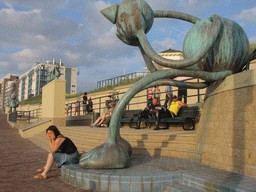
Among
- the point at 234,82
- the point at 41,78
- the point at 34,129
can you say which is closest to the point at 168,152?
the point at 234,82

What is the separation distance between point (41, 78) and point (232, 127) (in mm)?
100194

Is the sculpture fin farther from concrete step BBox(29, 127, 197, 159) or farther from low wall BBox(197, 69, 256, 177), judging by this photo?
concrete step BBox(29, 127, 197, 159)

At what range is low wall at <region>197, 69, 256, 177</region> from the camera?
3.57 m

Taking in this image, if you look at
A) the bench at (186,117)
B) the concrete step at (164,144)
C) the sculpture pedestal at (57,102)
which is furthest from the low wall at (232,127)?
the sculpture pedestal at (57,102)

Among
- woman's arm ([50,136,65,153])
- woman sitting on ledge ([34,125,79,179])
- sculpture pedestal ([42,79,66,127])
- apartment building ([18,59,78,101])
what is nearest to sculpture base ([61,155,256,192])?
woman sitting on ledge ([34,125,79,179])

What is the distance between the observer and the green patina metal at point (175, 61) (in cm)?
415

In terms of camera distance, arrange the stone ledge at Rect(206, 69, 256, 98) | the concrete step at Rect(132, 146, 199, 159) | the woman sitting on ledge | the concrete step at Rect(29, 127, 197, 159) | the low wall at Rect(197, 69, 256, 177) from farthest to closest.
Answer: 1. the concrete step at Rect(29, 127, 197, 159)
2. the concrete step at Rect(132, 146, 199, 159)
3. the woman sitting on ledge
4. the stone ledge at Rect(206, 69, 256, 98)
5. the low wall at Rect(197, 69, 256, 177)

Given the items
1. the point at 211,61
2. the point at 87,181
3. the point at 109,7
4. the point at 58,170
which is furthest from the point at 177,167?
the point at 109,7

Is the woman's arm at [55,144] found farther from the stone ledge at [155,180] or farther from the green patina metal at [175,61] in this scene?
the stone ledge at [155,180]

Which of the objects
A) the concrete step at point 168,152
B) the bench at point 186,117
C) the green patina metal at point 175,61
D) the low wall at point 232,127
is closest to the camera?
the low wall at point 232,127

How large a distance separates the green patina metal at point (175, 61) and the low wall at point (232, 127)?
0.48 m

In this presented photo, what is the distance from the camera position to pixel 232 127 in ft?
12.8

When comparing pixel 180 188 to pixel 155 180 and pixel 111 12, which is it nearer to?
pixel 155 180

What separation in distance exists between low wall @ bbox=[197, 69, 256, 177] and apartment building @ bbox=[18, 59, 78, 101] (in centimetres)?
9225
